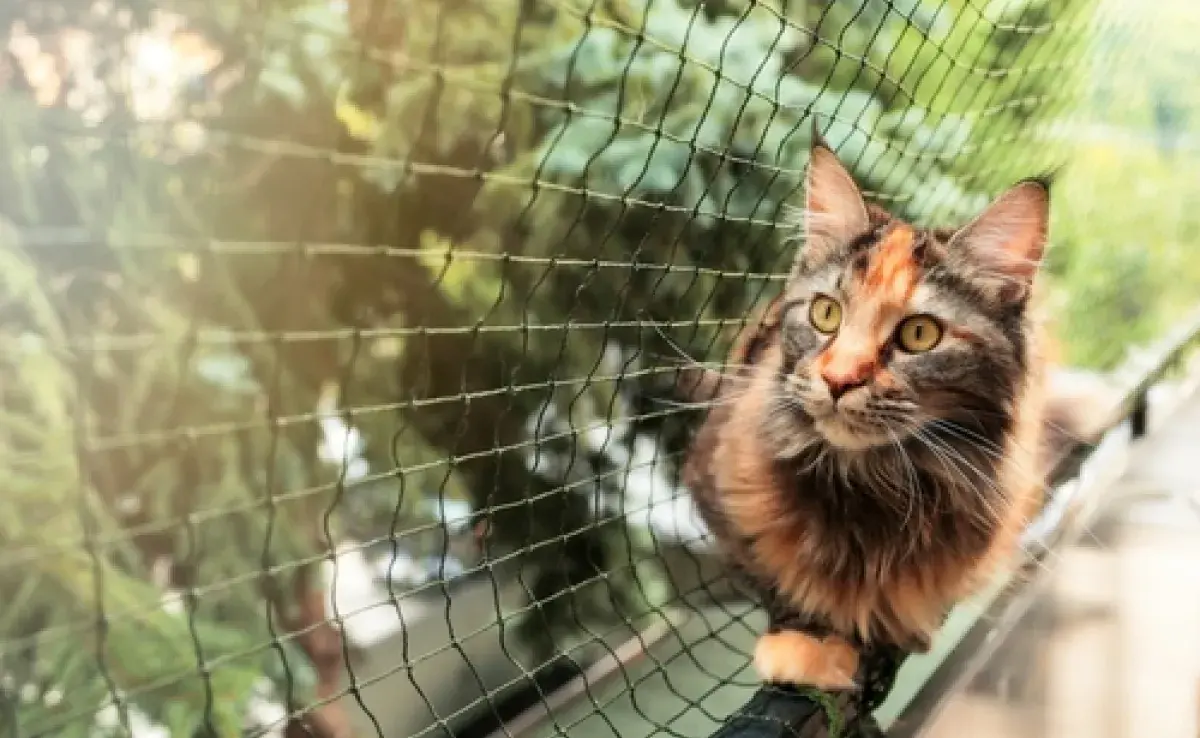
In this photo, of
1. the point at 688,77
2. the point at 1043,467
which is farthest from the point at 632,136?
the point at 1043,467

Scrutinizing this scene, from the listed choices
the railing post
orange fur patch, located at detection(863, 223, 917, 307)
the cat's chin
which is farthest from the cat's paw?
the railing post

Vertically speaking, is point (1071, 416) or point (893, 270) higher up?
point (893, 270)

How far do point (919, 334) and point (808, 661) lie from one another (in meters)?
0.35

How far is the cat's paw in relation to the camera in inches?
41.3

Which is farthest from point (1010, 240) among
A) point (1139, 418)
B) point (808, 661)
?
point (1139, 418)

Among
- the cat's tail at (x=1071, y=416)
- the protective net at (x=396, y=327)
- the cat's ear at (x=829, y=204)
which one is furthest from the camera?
the cat's tail at (x=1071, y=416)

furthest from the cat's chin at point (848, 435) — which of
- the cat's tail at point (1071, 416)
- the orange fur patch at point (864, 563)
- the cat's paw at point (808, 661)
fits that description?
the cat's tail at point (1071, 416)

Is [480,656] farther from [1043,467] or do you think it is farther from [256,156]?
[1043,467]

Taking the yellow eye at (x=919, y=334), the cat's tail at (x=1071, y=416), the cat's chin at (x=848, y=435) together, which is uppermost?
the yellow eye at (x=919, y=334)

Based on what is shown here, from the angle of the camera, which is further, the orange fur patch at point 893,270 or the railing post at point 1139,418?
the railing post at point 1139,418

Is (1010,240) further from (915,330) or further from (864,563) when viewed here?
(864,563)

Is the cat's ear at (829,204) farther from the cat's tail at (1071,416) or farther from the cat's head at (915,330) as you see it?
the cat's tail at (1071,416)

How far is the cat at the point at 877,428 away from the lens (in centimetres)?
95

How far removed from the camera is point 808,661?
106cm
